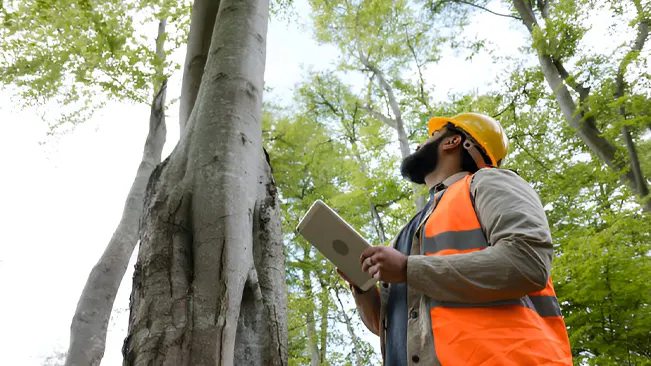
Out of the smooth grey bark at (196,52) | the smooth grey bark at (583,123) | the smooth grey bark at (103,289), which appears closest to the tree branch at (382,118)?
the smooth grey bark at (583,123)

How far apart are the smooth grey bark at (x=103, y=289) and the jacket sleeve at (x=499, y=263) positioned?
2.97m

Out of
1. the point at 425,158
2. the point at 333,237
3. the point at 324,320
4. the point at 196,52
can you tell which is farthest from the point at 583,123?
the point at 324,320

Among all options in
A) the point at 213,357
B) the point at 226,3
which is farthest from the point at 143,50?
the point at 213,357

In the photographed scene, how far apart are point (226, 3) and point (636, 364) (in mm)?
5419

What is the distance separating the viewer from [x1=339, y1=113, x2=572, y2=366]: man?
1.15 meters

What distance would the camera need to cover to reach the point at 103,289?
16.3 feet

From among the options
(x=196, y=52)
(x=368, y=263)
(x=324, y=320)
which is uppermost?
(x=324, y=320)

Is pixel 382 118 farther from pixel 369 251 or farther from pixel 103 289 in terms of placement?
pixel 369 251

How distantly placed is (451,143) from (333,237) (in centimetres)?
79

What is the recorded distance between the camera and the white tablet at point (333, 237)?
1.48m

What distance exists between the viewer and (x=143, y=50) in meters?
6.96

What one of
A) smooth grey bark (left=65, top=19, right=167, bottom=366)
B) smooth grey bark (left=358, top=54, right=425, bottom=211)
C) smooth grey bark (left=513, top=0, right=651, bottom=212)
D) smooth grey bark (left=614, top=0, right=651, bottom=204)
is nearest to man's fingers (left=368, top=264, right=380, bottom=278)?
smooth grey bark (left=65, top=19, right=167, bottom=366)

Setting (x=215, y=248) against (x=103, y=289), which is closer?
(x=215, y=248)

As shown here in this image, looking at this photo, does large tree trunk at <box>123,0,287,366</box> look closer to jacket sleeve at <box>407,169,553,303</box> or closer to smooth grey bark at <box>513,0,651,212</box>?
jacket sleeve at <box>407,169,553,303</box>
